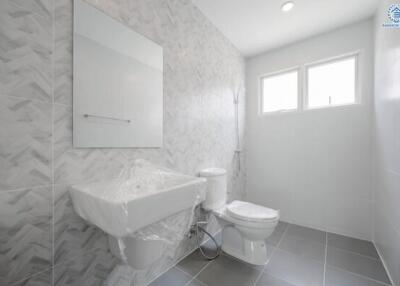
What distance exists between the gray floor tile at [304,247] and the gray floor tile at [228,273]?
1.62 feet

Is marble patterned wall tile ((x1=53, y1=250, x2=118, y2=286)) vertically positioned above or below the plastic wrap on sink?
below

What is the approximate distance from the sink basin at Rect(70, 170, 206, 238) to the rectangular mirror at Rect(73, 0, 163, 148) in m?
0.25

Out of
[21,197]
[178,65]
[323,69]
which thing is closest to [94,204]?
[21,197]

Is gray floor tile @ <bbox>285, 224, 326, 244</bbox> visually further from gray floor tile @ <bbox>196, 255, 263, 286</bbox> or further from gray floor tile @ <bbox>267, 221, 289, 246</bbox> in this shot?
gray floor tile @ <bbox>196, 255, 263, 286</bbox>

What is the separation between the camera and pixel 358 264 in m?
1.54

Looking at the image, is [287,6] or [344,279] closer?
[344,279]

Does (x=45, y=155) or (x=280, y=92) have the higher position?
(x=280, y=92)

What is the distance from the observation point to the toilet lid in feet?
4.77

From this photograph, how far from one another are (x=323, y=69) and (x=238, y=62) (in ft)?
3.62

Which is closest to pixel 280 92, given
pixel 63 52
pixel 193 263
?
pixel 193 263

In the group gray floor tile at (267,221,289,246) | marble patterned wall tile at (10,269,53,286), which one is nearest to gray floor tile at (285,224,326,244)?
gray floor tile at (267,221,289,246)

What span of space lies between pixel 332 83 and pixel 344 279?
2.08 m

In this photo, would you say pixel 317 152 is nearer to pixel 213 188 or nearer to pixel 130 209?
pixel 213 188

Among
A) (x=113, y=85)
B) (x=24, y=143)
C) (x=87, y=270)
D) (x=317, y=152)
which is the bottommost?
Result: (x=87, y=270)
